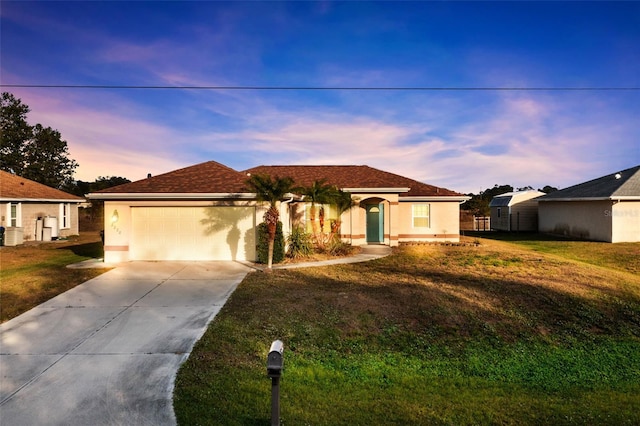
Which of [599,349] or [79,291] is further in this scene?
[79,291]

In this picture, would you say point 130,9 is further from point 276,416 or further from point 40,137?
point 40,137

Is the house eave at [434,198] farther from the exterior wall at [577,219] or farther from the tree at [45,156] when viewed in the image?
the tree at [45,156]

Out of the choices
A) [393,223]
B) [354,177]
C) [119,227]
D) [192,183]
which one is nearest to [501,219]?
[393,223]

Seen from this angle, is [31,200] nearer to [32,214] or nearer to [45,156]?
[32,214]

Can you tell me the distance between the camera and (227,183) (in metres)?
14.7

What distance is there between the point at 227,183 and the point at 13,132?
48.9 m

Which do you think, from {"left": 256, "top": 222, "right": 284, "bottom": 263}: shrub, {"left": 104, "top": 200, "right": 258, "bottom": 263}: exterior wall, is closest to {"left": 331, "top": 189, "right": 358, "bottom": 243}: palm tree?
{"left": 256, "top": 222, "right": 284, "bottom": 263}: shrub

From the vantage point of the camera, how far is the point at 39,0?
10.7 metres

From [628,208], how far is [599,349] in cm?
2077

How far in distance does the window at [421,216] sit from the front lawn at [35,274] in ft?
54.1

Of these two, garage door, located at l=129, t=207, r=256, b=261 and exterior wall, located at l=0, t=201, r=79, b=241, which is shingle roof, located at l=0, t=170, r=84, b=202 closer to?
exterior wall, located at l=0, t=201, r=79, b=241

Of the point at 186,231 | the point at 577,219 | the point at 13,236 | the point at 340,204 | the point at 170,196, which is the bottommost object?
the point at 13,236

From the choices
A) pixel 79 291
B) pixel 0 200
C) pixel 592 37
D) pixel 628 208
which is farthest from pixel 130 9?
pixel 628 208

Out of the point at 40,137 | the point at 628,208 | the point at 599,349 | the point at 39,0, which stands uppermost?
the point at 40,137
